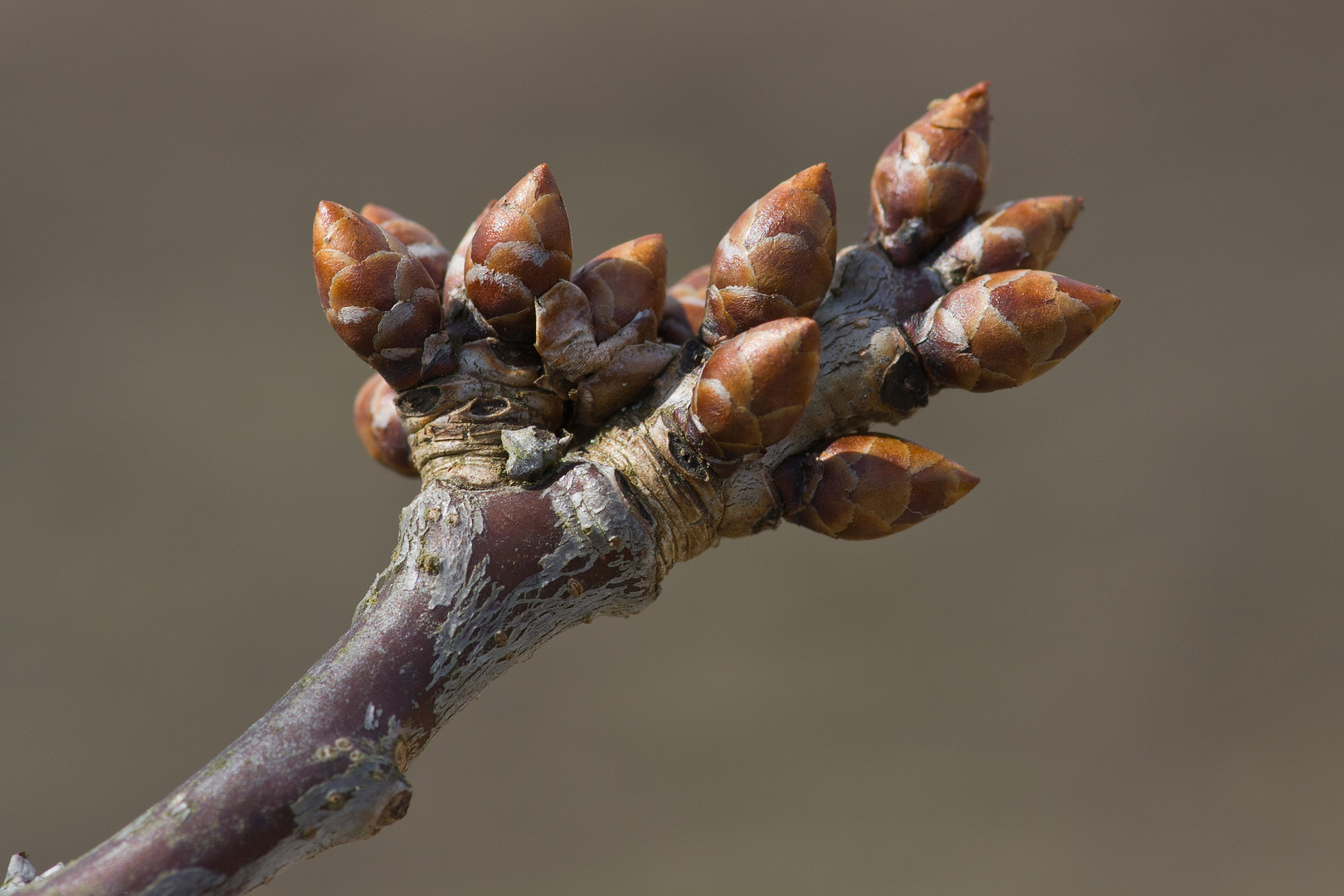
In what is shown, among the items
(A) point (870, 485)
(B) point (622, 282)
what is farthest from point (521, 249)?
(A) point (870, 485)

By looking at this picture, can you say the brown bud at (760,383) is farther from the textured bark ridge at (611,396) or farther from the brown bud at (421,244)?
the brown bud at (421,244)

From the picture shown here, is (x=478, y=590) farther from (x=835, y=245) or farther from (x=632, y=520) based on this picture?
(x=835, y=245)

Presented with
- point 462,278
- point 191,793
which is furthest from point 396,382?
point 191,793

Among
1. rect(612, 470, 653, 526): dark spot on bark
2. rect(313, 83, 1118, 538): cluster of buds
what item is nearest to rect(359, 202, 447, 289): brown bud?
rect(313, 83, 1118, 538): cluster of buds

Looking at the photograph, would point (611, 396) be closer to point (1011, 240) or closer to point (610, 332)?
point (610, 332)

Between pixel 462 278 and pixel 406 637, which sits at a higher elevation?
pixel 462 278

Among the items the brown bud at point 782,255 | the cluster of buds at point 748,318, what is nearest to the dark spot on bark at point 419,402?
the cluster of buds at point 748,318

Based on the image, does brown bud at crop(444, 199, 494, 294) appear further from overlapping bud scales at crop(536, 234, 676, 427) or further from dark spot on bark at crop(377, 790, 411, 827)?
dark spot on bark at crop(377, 790, 411, 827)
